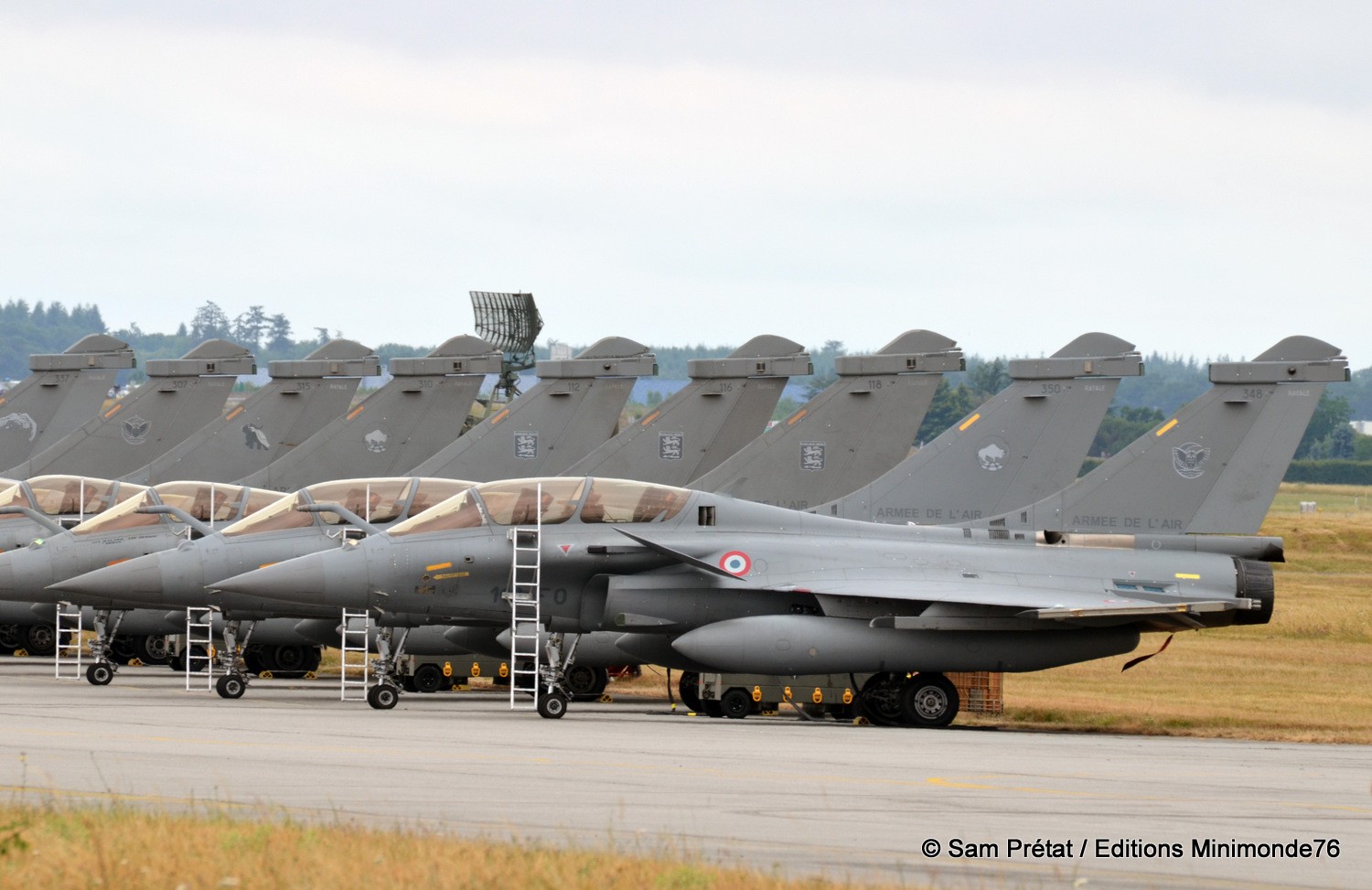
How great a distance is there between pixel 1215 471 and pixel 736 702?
5.81m

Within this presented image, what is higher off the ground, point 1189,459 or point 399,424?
point 399,424

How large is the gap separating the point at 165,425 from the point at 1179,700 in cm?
1668

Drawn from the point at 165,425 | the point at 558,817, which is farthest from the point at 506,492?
the point at 165,425

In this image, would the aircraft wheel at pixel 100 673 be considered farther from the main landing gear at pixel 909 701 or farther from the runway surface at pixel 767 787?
the main landing gear at pixel 909 701

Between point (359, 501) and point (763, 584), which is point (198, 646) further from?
point (763, 584)

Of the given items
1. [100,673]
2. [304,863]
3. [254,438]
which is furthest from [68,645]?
[304,863]

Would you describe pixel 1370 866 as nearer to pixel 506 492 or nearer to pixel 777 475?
pixel 506 492

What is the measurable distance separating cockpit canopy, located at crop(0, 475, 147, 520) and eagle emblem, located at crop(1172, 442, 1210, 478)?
1363cm

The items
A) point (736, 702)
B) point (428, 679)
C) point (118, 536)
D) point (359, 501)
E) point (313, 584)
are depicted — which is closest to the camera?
point (313, 584)

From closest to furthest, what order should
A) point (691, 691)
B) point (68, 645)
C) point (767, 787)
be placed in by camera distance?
point (767, 787), point (691, 691), point (68, 645)

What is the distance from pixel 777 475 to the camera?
22.2 m

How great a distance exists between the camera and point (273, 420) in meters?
27.5

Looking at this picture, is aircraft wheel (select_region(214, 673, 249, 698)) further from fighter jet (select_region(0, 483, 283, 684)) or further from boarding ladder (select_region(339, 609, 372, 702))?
fighter jet (select_region(0, 483, 283, 684))

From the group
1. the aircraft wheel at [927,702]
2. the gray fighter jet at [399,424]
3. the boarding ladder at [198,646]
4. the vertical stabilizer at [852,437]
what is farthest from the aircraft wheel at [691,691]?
the gray fighter jet at [399,424]
